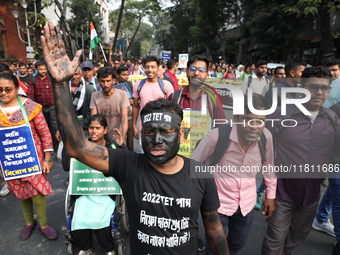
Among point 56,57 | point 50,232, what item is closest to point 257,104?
point 56,57

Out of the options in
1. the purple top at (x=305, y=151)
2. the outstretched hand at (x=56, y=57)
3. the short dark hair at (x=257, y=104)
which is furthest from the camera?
the purple top at (x=305, y=151)

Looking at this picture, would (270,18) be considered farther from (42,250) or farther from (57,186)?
(42,250)

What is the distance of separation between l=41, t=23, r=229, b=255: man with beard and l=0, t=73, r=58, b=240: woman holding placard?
168 cm

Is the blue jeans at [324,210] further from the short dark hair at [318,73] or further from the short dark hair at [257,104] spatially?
the short dark hair at [257,104]

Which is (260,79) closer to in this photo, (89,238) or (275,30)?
(89,238)

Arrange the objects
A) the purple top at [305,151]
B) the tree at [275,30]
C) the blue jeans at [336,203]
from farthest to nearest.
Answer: the tree at [275,30]
the blue jeans at [336,203]
the purple top at [305,151]

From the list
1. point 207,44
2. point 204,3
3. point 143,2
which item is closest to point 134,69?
point 143,2

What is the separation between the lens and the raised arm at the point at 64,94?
1384 millimetres

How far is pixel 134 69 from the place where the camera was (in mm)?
11984

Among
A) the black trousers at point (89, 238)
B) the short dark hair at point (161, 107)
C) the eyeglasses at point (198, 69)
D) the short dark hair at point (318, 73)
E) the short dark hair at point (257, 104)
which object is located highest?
the eyeglasses at point (198, 69)

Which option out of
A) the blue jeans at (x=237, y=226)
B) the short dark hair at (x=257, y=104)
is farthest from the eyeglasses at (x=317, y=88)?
the blue jeans at (x=237, y=226)

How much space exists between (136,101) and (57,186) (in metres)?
1.99

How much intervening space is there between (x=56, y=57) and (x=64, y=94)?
22cm

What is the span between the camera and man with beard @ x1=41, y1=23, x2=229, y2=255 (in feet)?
4.91
